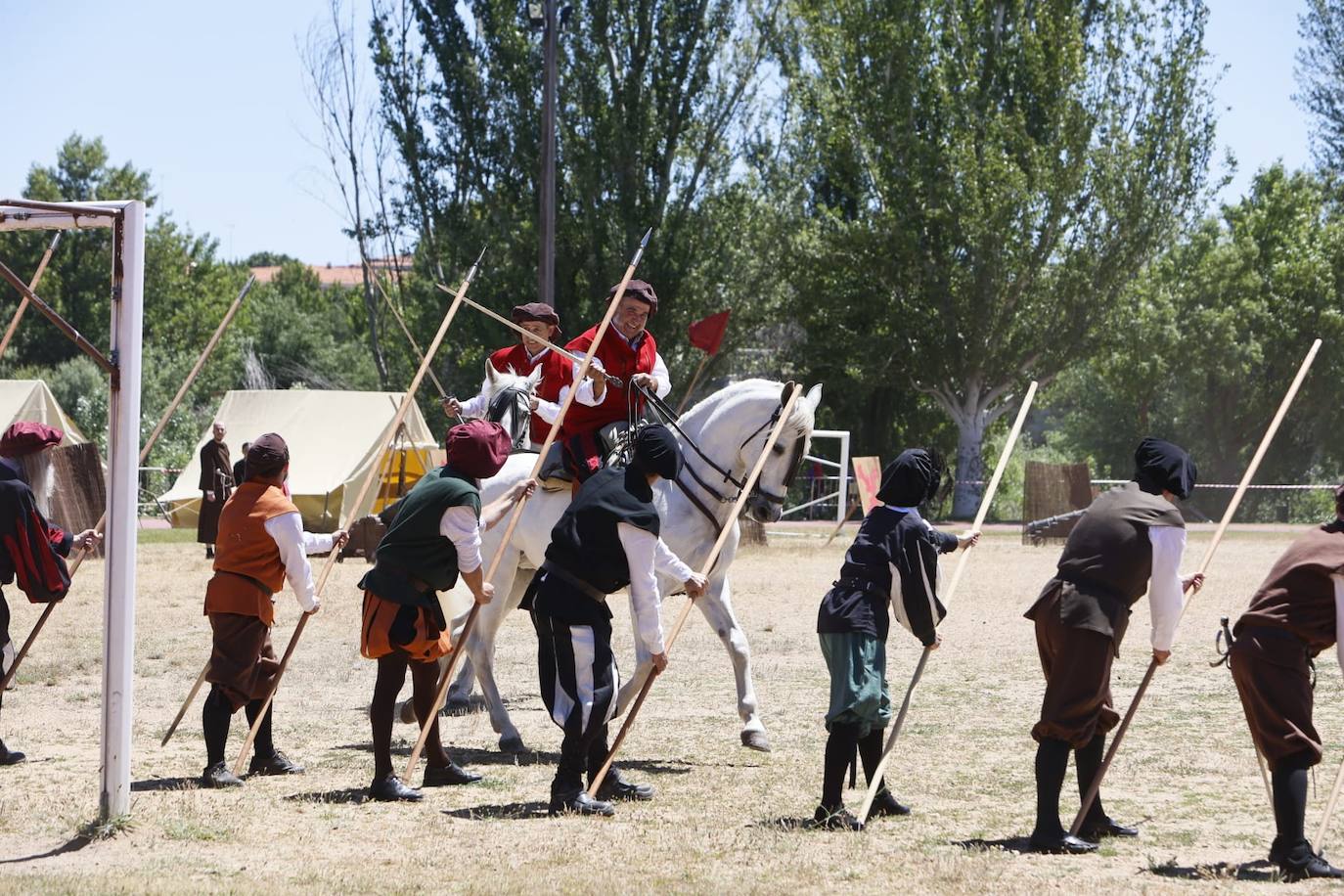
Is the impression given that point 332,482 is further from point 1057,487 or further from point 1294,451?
point 1294,451

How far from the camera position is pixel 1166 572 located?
583cm

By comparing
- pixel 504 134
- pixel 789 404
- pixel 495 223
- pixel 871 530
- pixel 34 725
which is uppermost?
pixel 504 134

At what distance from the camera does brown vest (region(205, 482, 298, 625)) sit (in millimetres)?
7105

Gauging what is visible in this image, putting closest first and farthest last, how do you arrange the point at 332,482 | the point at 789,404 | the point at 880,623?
the point at 880,623 < the point at 789,404 < the point at 332,482

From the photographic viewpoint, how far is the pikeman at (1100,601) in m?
5.89

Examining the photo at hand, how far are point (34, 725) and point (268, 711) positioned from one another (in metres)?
2.27

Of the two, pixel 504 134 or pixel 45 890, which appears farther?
pixel 504 134

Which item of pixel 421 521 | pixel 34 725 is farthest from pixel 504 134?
pixel 421 521

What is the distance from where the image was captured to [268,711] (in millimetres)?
7656

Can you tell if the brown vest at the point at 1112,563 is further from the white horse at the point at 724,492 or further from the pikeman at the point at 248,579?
the pikeman at the point at 248,579

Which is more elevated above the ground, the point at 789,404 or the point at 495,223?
the point at 495,223

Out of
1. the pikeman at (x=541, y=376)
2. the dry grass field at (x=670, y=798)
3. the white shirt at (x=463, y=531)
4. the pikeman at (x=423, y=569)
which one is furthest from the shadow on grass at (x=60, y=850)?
the pikeman at (x=541, y=376)

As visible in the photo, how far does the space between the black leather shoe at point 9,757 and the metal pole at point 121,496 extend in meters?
2.09

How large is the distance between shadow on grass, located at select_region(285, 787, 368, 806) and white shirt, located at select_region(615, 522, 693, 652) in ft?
5.14
